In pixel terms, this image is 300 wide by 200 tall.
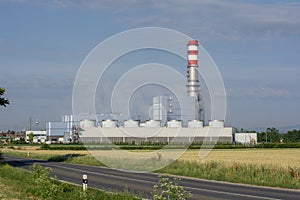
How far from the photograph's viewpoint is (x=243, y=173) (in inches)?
1235

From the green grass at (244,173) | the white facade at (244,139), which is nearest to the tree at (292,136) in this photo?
the white facade at (244,139)

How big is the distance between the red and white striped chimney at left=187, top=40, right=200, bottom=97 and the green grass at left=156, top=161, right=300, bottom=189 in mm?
80822

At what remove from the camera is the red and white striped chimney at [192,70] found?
120 metres

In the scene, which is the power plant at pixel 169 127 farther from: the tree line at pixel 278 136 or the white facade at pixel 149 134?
the tree line at pixel 278 136

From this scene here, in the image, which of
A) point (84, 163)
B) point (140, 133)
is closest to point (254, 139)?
point (140, 133)

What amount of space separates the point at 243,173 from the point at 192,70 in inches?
3607

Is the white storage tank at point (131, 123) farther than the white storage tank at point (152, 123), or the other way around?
the white storage tank at point (152, 123)

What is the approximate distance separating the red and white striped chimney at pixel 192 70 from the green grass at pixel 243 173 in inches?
3182

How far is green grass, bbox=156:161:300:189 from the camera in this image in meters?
27.3

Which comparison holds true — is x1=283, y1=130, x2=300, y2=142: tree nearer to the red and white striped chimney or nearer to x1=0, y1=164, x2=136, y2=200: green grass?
the red and white striped chimney

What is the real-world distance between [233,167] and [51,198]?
17888 millimetres

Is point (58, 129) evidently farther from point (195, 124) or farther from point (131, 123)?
point (195, 124)

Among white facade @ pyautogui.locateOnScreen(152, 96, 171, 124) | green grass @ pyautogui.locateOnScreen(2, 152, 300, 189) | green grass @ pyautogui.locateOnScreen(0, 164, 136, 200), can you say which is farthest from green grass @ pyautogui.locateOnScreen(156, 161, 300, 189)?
white facade @ pyautogui.locateOnScreen(152, 96, 171, 124)

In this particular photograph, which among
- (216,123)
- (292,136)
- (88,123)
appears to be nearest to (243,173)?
(88,123)
